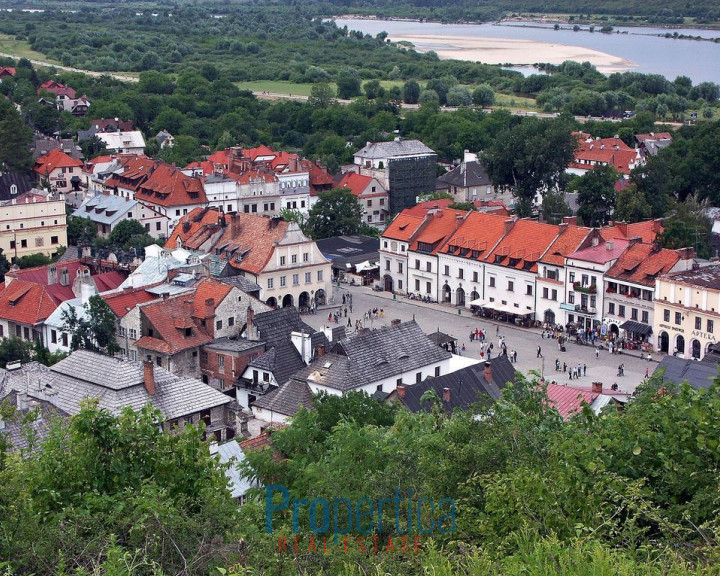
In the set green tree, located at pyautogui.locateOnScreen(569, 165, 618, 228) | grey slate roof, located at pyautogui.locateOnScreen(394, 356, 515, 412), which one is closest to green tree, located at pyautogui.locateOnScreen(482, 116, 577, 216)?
green tree, located at pyautogui.locateOnScreen(569, 165, 618, 228)

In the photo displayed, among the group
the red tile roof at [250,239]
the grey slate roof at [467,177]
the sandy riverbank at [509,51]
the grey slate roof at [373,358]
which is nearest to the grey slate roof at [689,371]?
the grey slate roof at [373,358]

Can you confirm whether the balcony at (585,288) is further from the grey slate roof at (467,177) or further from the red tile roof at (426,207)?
the grey slate roof at (467,177)

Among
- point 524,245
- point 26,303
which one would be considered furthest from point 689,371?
point 26,303

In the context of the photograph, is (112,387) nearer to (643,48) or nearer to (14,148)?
(14,148)

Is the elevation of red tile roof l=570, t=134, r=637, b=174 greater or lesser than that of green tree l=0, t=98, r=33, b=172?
lesser

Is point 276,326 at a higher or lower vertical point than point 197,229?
higher

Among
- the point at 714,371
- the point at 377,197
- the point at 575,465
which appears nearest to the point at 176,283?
the point at 714,371

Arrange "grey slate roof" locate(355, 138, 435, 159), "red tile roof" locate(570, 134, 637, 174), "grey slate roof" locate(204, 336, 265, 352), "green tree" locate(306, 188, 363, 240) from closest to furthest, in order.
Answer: "grey slate roof" locate(204, 336, 265, 352) → "green tree" locate(306, 188, 363, 240) → "grey slate roof" locate(355, 138, 435, 159) → "red tile roof" locate(570, 134, 637, 174)

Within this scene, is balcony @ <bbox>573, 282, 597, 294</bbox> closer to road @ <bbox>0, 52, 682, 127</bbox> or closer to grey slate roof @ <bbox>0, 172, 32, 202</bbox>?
grey slate roof @ <bbox>0, 172, 32, 202</bbox>
